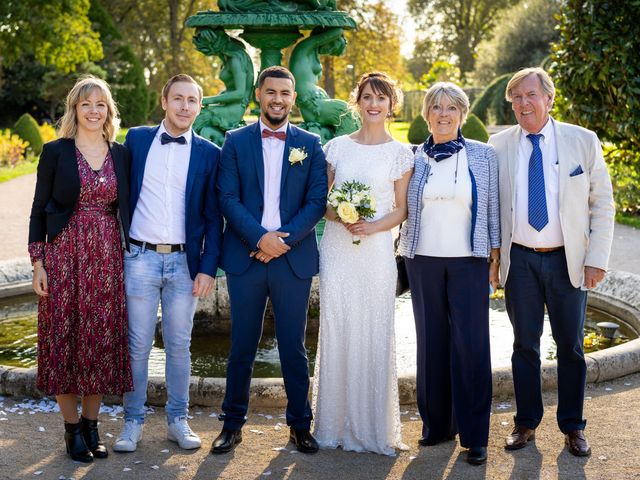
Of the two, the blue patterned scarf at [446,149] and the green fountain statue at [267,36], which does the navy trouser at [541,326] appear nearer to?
the blue patterned scarf at [446,149]

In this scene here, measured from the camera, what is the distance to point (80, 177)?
4.23 metres

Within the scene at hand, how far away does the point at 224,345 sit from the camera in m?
6.64

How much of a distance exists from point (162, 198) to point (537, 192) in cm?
189

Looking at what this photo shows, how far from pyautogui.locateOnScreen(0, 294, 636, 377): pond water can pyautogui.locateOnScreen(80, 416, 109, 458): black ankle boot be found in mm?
1450

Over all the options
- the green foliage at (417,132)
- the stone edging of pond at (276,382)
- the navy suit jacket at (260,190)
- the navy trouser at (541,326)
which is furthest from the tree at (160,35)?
the navy trouser at (541,326)

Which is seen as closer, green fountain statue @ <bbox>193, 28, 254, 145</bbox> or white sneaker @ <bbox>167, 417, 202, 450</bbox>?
white sneaker @ <bbox>167, 417, 202, 450</bbox>

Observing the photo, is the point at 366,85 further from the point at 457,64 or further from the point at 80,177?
the point at 457,64

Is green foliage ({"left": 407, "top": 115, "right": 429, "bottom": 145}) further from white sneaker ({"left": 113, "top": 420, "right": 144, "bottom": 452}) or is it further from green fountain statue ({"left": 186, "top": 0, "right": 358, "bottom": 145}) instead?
white sneaker ({"left": 113, "top": 420, "right": 144, "bottom": 452})

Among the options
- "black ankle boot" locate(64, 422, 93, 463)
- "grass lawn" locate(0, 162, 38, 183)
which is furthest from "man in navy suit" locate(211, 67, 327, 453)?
"grass lawn" locate(0, 162, 38, 183)

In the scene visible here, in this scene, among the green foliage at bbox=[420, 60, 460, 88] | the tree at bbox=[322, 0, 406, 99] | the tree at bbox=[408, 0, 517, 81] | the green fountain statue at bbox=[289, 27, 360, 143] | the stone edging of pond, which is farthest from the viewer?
the tree at bbox=[408, 0, 517, 81]

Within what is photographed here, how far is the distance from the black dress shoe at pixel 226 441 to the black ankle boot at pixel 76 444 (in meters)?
0.61

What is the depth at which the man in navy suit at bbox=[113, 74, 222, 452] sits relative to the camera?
434 cm

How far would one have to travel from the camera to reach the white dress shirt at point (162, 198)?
14.2ft

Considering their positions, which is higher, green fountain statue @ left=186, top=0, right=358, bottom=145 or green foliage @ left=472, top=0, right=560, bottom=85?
green foliage @ left=472, top=0, right=560, bottom=85
